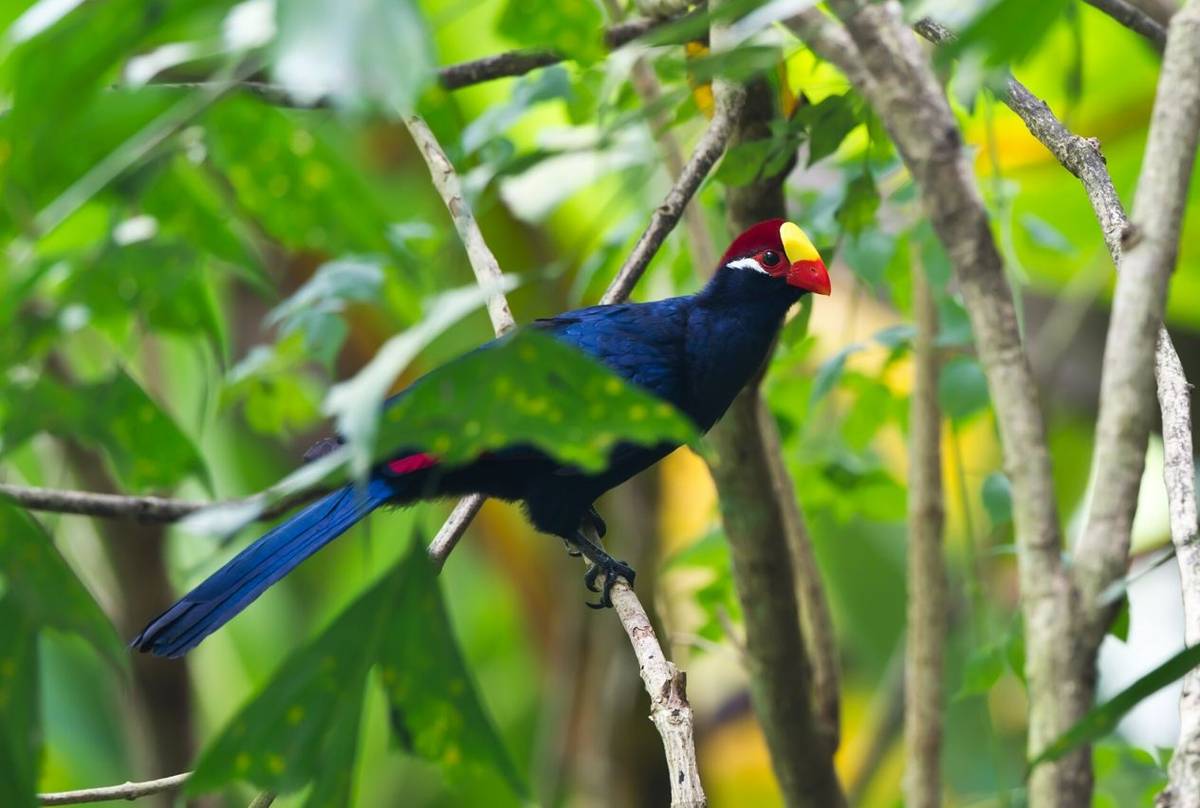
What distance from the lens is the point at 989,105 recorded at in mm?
1591

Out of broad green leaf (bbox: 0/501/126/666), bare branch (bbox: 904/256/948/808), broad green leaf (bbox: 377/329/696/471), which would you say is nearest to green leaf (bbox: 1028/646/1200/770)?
broad green leaf (bbox: 377/329/696/471)

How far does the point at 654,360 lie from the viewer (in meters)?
2.16

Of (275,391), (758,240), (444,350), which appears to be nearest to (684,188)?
(758,240)

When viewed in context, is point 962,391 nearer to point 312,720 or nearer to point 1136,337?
point 1136,337

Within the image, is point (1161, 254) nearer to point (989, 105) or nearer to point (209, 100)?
point (209, 100)

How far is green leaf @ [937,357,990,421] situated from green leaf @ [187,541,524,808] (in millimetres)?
1204

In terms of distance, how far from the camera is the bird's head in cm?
202

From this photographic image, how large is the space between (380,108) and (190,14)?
0.31m

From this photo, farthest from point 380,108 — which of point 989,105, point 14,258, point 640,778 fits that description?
point 640,778

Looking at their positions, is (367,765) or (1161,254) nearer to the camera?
(1161,254)

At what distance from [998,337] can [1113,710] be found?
0.22m

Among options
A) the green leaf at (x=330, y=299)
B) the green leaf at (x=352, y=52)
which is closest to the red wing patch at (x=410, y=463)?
the green leaf at (x=330, y=299)

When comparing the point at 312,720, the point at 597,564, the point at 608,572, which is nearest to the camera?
the point at 312,720

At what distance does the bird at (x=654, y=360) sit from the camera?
202 cm
